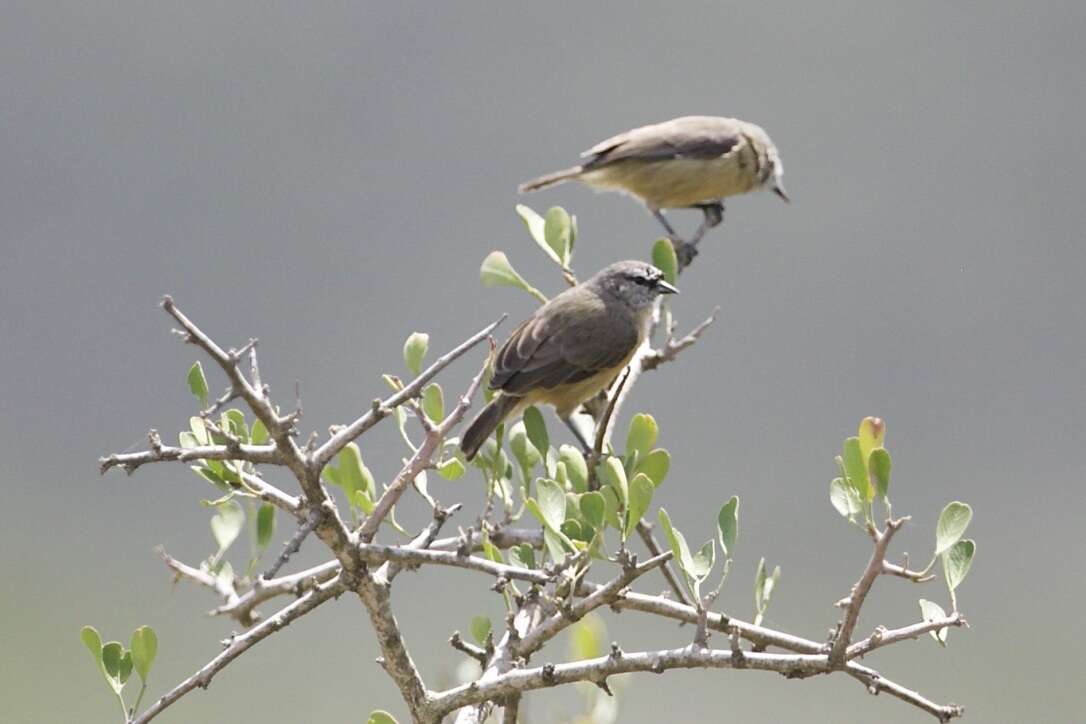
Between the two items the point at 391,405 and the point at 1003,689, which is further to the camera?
the point at 1003,689

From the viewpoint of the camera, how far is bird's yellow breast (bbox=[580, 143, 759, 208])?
945cm

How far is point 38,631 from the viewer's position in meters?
37.2

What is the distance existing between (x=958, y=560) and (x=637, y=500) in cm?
58

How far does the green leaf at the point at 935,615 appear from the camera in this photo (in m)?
2.60

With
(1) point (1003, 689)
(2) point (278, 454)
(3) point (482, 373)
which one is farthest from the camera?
(1) point (1003, 689)

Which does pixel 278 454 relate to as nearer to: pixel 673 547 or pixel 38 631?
pixel 673 547

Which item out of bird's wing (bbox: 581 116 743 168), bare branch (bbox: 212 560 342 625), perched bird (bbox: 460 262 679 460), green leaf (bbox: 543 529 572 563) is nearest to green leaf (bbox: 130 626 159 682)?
bare branch (bbox: 212 560 342 625)

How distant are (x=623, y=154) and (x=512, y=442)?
6.27 metres

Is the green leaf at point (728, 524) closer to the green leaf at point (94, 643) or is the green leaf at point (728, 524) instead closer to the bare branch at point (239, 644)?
the bare branch at point (239, 644)

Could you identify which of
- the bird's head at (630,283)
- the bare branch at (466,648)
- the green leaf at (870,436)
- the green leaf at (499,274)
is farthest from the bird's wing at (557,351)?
the green leaf at (870,436)

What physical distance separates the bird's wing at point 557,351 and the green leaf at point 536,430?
6.51ft

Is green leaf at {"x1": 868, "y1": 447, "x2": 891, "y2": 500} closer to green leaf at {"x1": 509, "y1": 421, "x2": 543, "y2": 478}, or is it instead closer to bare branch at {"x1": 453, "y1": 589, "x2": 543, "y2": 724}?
bare branch at {"x1": 453, "y1": 589, "x2": 543, "y2": 724}

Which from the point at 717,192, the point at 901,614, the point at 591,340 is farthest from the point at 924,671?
the point at 591,340

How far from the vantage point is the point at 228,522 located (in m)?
3.35
